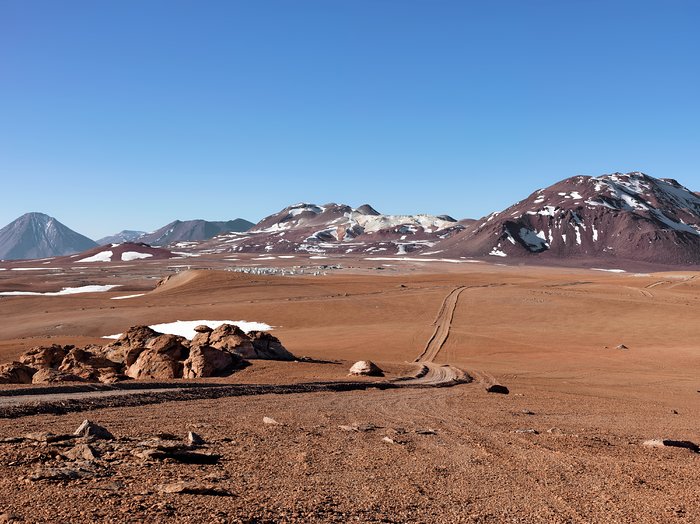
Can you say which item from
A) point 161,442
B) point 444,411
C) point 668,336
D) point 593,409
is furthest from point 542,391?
point 668,336

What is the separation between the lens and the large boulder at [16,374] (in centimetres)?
2259

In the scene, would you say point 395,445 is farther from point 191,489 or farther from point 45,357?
point 45,357

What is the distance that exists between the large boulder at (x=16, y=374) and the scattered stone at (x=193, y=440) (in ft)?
48.1

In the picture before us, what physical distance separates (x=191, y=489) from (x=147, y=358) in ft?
62.6

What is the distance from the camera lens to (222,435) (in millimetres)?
12422

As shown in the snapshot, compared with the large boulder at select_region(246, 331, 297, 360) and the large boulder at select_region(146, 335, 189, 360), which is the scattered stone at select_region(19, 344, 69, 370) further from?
the large boulder at select_region(246, 331, 297, 360)

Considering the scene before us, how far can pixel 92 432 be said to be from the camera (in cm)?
1109

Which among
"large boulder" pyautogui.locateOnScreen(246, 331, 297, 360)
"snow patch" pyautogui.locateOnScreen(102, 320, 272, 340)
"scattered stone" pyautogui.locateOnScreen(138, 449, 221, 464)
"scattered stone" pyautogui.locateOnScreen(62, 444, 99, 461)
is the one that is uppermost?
"scattered stone" pyautogui.locateOnScreen(62, 444, 99, 461)

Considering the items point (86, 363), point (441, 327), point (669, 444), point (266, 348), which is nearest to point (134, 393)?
point (86, 363)

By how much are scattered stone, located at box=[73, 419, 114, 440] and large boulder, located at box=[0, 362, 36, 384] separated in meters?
13.7

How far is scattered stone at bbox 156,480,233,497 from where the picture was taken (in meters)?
7.98

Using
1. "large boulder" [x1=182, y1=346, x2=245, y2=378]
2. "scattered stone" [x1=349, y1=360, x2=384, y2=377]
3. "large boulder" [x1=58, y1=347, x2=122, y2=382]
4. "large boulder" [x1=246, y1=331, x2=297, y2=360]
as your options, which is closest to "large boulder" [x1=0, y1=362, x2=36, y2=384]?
"large boulder" [x1=58, y1=347, x2=122, y2=382]

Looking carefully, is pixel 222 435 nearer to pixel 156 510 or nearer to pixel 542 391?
pixel 156 510

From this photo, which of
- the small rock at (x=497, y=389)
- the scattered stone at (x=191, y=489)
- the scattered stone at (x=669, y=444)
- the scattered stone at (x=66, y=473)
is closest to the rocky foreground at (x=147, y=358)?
the small rock at (x=497, y=389)
